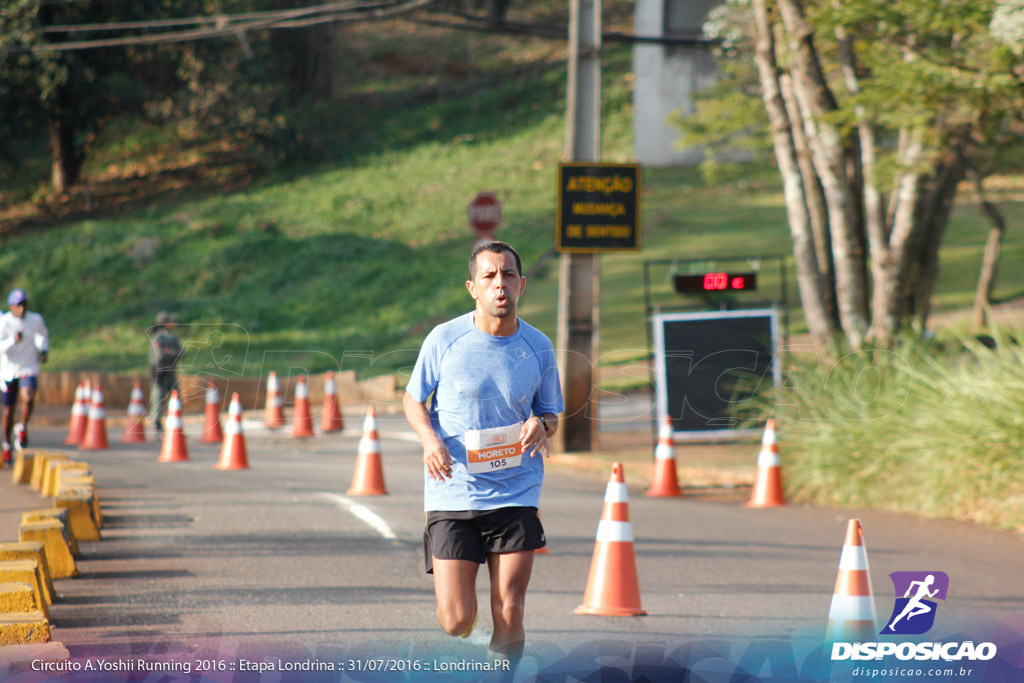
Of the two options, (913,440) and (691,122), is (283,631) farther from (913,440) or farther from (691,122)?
(691,122)

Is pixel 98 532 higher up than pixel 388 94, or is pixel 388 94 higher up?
pixel 388 94

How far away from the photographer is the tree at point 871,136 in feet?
45.8

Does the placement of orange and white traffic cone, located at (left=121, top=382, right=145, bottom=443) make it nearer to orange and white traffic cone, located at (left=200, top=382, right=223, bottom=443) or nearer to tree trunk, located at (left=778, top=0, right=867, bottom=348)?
orange and white traffic cone, located at (left=200, top=382, right=223, bottom=443)

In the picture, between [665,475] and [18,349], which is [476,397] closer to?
[665,475]

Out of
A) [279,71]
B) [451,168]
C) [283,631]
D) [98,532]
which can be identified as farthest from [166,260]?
[283,631]

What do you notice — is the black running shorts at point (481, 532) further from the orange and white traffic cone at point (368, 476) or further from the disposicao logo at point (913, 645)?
the orange and white traffic cone at point (368, 476)

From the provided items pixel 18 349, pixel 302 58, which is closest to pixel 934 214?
pixel 18 349

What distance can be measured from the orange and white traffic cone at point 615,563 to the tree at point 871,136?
323 inches

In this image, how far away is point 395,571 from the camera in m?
8.39

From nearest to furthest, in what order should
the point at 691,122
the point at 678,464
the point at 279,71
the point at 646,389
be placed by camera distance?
the point at 678,464, the point at 646,389, the point at 691,122, the point at 279,71

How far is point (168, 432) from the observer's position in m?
15.4

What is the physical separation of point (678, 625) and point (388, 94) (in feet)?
190

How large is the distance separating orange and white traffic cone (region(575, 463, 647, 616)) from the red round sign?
10.8m

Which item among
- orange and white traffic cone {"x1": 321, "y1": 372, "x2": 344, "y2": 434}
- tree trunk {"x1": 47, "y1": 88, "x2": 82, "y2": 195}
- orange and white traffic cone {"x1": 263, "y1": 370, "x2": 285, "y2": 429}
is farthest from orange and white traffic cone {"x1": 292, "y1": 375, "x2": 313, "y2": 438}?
tree trunk {"x1": 47, "y1": 88, "x2": 82, "y2": 195}
